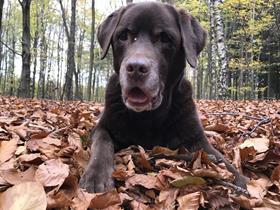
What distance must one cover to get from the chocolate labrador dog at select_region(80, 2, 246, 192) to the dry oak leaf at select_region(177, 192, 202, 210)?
0.74 metres

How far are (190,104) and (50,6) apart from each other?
42.7 metres

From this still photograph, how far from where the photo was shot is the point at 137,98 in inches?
119

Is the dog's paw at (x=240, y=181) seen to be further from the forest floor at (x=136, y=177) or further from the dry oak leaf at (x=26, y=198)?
the dry oak leaf at (x=26, y=198)

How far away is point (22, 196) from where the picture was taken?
155 centimetres

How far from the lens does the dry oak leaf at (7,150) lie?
8.19 ft

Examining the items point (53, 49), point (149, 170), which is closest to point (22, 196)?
point (149, 170)

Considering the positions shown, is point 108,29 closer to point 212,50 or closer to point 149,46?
point 149,46

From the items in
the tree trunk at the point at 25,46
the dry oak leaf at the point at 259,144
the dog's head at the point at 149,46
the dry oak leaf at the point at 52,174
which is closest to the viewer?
the dry oak leaf at the point at 52,174

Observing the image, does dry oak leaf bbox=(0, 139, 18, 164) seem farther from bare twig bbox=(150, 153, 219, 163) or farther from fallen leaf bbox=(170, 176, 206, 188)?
fallen leaf bbox=(170, 176, 206, 188)

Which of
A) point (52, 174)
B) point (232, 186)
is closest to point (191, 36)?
point (232, 186)

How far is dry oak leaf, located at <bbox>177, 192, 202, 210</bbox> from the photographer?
204 cm

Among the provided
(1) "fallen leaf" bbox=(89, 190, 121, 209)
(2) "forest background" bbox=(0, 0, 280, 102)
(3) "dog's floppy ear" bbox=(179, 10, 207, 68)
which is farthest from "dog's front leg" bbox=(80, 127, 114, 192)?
(2) "forest background" bbox=(0, 0, 280, 102)

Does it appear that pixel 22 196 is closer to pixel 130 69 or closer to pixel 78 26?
pixel 130 69

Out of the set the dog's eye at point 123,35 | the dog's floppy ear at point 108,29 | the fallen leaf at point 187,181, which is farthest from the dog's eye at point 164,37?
the fallen leaf at point 187,181
